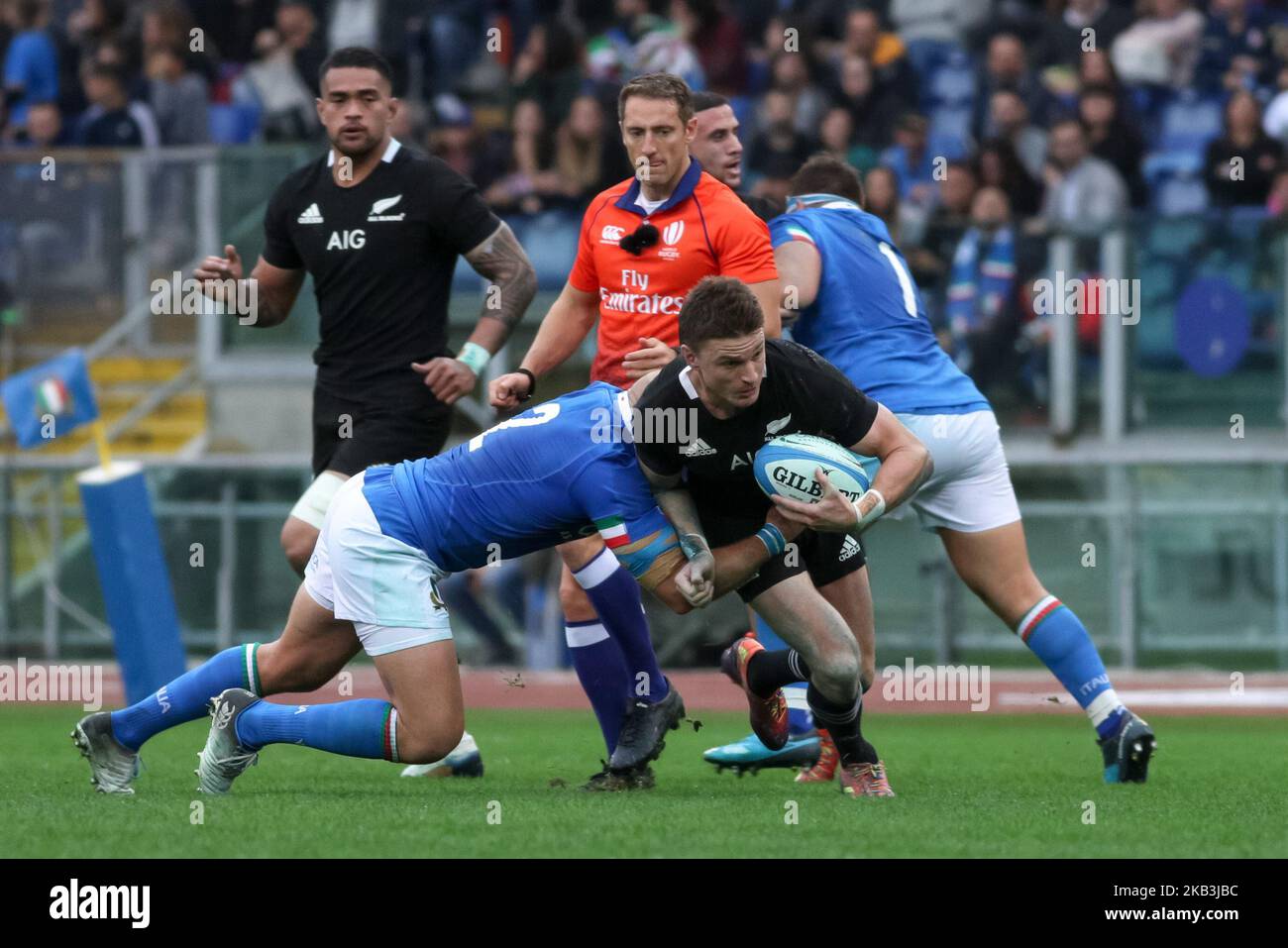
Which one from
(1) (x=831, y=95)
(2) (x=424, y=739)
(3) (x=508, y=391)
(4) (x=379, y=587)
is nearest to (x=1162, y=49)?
(1) (x=831, y=95)

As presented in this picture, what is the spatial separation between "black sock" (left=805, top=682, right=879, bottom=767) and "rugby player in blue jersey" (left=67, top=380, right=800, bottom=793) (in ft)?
1.98

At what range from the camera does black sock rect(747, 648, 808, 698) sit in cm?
660

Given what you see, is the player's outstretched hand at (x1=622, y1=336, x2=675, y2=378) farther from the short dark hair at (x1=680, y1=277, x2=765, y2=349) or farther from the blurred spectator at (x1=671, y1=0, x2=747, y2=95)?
the blurred spectator at (x1=671, y1=0, x2=747, y2=95)

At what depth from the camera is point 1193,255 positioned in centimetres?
1359

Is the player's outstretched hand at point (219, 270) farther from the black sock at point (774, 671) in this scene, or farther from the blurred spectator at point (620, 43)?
the blurred spectator at point (620, 43)

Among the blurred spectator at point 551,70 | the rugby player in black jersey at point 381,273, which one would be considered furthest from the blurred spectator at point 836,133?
the rugby player in black jersey at point 381,273

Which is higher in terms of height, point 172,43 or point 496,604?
point 172,43

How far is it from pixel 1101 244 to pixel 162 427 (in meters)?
6.92

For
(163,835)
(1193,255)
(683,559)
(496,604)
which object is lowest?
(496,604)

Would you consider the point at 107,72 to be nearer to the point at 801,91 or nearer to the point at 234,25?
the point at 234,25

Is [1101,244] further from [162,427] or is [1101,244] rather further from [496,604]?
[162,427]

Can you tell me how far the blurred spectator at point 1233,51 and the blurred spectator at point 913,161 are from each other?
2.16 metres

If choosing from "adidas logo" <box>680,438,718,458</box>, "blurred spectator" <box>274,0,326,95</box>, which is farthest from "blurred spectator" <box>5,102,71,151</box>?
"adidas logo" <box>680,438,718,458</box>
